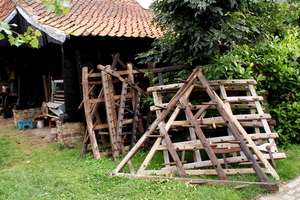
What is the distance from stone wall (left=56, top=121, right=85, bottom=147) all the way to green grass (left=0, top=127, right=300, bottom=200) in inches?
30.4

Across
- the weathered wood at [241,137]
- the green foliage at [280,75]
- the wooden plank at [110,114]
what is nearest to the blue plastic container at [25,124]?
the wooden plank at [110,114]

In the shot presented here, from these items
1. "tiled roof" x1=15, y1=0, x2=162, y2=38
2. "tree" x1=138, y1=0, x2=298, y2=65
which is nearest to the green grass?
"tree" x1=138, y1=0, x2=298, y2=65

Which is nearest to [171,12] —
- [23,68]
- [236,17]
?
[236,17]

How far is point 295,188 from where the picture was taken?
376cm

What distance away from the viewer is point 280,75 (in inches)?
214

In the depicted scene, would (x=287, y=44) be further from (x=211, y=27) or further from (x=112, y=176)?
(x=112, y=176)

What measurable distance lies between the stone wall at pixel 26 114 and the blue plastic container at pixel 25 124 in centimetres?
66

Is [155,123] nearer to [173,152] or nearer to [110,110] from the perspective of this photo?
[173,152]

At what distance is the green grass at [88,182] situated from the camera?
11.7ft

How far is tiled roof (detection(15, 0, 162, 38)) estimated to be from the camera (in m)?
6.29

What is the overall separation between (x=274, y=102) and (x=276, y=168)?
1909 mm

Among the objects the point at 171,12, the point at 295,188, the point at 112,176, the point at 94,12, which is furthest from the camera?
the point at 94,12

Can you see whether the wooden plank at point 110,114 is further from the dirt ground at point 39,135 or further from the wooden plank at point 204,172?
the dirt ground at point 39,135

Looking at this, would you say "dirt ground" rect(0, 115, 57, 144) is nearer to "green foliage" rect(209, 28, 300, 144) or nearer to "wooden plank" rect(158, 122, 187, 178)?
"wooden plank" rect(158, 122, 187, 178)
